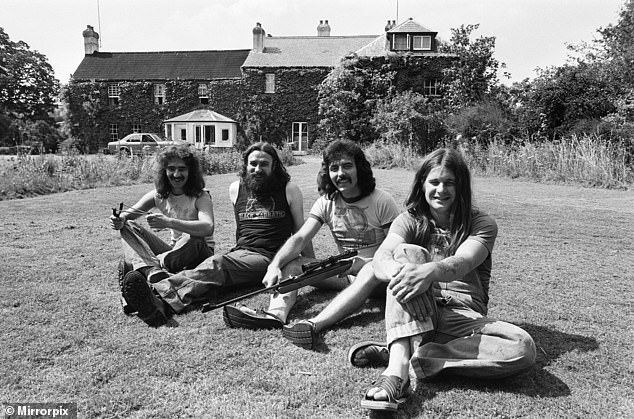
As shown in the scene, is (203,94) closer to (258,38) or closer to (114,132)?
(258,38)

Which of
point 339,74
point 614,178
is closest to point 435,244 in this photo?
point 614,178

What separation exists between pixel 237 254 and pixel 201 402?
1840mm

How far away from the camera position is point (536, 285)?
15.3 feet

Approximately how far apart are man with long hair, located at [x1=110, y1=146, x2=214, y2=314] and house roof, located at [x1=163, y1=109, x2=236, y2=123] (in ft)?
106

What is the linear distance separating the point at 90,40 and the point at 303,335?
143 ft

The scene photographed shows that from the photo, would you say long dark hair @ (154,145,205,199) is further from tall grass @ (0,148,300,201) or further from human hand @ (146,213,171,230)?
tall grass @ (0,148,300,201)

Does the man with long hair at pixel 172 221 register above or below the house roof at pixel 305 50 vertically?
below

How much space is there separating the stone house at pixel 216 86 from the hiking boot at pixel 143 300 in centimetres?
3128

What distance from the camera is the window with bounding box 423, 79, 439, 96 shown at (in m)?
31.8

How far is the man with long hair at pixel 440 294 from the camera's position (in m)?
2.60

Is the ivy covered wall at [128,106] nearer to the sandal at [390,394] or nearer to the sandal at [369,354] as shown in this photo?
the sandal at [369,354]

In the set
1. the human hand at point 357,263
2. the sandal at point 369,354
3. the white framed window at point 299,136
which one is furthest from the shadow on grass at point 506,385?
the white framed window at point 299,136

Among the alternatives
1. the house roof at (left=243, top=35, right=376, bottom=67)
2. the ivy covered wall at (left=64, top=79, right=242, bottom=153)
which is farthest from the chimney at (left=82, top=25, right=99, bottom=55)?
the house roof at (left=243, top=35, right=376, bottom=67)

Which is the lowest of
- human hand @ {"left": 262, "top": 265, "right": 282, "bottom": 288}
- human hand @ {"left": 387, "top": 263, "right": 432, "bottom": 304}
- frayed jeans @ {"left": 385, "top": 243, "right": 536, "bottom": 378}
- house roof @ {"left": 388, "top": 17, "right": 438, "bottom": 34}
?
frayed jeans @ {"left": 385, "top": 243, "right": 536, "bottom": 378}
